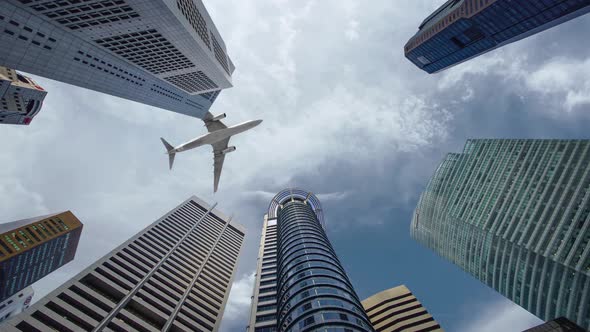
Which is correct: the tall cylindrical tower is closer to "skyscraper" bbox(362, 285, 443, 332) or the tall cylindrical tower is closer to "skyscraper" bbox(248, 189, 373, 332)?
"skyscraper" bbox(248, 189, 373, 332)

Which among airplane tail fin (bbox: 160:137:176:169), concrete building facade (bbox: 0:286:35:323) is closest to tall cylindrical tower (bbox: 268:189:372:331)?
airplane tail fin (bbox: 160:137:176:169)

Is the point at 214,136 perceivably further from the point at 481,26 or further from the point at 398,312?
the point at 481,26

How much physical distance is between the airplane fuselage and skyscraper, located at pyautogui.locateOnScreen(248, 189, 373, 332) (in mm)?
31195

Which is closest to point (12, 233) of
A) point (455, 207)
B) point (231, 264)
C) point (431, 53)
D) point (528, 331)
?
point (231, 264)

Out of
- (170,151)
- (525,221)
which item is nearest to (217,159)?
(170,151)

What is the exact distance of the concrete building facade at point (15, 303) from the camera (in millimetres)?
107438

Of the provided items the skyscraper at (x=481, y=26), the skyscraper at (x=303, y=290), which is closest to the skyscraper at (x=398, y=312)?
the skyscraper at (x=303, y=290)

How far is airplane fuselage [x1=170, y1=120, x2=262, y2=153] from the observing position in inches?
1660

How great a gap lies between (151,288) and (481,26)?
422 feet

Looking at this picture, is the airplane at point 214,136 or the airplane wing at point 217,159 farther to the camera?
the airplane wing at point 217,159

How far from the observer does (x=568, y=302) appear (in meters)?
57.9

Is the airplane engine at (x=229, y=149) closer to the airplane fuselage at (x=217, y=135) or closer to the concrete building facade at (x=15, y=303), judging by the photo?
the airplane fuselage at (x=217, y=135)

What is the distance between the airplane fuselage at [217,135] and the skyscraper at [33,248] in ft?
322

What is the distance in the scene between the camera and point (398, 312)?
74.4m
